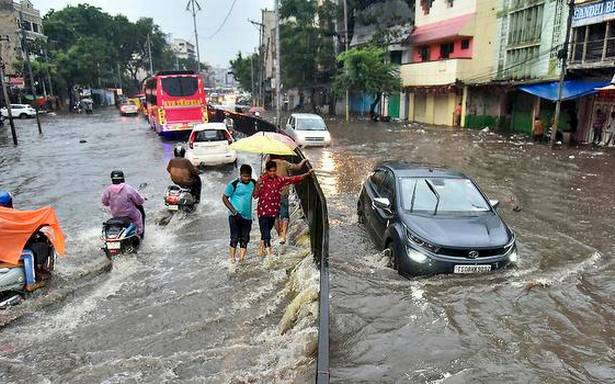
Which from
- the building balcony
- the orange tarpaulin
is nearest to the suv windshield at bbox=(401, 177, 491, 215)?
the orange tarpaulin

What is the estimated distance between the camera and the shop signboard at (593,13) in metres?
20.3

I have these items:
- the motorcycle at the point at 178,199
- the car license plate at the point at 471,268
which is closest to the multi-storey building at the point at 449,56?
the motorcycle at the point at 178,199

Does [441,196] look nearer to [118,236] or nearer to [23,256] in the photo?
[118,236]

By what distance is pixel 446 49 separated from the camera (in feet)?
116

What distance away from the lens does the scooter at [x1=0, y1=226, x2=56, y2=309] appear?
655 cm

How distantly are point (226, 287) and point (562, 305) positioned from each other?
15.2ft

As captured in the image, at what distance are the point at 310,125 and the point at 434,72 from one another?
609 inches

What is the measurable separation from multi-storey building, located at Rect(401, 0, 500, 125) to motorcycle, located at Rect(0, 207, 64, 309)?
2856cm

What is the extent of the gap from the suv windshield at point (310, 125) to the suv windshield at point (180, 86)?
772cm

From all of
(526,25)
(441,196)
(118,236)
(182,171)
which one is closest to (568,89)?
(526,25)

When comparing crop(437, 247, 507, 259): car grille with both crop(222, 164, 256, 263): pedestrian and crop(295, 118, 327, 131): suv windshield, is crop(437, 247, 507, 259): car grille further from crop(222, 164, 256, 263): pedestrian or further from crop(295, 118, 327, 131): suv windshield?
crop(295, 118, 327, 131): suv windshield

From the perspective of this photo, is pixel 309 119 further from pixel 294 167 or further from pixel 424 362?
pixel 424 362

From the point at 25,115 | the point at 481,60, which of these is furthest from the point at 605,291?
the point at 25,115

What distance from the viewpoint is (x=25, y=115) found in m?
47.4
